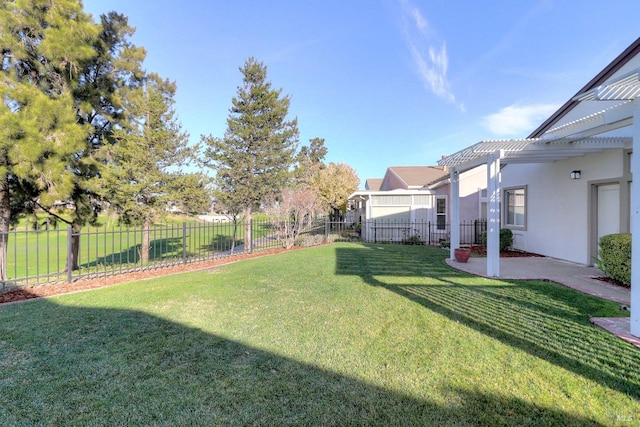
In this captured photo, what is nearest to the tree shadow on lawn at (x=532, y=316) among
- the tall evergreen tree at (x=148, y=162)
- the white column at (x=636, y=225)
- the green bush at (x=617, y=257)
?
the white column at (x=636, y=225)

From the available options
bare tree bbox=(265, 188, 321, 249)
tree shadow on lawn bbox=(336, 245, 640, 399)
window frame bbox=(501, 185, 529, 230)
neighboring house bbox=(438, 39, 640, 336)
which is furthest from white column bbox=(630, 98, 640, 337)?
bare tree bbox=(265, 188, 321, 249)

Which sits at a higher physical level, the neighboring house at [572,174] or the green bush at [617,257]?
the neighboring house at [572,174]

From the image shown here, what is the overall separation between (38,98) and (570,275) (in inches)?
529

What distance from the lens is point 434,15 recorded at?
35.4 ft

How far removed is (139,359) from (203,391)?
1063mm

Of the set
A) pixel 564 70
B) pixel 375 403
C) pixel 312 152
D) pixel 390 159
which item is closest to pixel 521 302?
pixel 375 403

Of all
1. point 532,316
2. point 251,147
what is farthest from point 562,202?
point 251,147

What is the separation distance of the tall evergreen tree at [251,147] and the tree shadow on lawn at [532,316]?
8.24 meters

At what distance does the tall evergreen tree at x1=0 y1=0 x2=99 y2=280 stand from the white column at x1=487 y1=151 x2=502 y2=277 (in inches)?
425

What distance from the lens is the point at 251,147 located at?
48.2 feet

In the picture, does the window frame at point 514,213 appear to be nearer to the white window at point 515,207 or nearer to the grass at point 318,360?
the white window at point 515,207

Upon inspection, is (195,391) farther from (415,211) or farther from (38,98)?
(415,211)

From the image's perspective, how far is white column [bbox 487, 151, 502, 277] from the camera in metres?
6.88

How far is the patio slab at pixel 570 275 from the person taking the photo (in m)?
3.94
